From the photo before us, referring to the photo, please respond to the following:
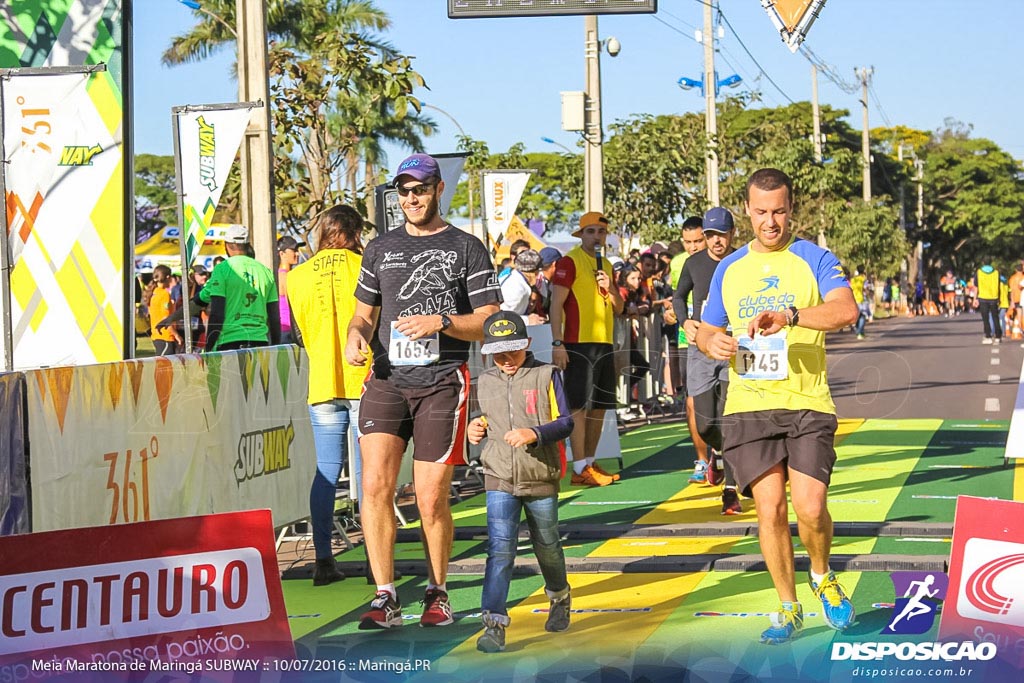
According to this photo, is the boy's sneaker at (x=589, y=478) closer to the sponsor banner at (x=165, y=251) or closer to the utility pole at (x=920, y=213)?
the sponsor banner at (x=165, y=251)

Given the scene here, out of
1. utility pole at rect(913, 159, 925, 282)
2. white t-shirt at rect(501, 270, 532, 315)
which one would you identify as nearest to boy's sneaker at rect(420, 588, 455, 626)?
white t-shirt at rect(501, 270, 532, 315)

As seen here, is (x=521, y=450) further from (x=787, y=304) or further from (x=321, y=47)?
(x=321, y=47)

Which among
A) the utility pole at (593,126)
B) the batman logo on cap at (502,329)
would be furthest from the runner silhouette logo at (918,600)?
the utility pole at (593,126)

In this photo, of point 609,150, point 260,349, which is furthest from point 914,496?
point 609,150

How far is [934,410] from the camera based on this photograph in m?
18.4

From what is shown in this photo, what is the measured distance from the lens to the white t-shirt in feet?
41.9

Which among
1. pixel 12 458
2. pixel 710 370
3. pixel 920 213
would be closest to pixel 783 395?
pixel 12 458

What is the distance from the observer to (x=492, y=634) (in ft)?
20.4

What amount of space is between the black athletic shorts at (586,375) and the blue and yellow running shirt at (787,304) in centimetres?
540

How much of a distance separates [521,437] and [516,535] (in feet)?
1.52

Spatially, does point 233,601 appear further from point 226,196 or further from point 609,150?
point 609,150

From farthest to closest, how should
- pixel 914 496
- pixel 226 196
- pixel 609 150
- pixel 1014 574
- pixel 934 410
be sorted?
pixel 609 150, pixel 226 196, pixel 934 410, pixel 914 496, pixel 1014 574

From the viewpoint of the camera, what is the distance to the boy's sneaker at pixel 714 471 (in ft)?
36.6

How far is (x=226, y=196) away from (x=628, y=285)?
21.0ft
